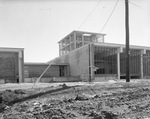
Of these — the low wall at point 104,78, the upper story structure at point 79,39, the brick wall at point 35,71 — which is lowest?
the low wall at point 104,78

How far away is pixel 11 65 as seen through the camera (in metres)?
28.1

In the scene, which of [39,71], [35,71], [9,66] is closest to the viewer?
[9,66]

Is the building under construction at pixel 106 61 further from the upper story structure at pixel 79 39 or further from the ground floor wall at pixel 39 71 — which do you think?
the upper story structure at pixel 79 39

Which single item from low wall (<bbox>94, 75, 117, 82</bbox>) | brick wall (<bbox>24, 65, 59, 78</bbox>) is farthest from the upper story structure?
low wall (<bbox>94, 75, 117, 82</bbox>)

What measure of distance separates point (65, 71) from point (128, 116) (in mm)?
37893

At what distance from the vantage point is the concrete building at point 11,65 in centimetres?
2773

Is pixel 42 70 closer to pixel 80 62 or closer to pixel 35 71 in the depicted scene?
pixel 35 71

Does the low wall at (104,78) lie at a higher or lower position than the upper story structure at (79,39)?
lower

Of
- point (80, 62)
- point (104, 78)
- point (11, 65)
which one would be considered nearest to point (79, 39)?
point (80, 62)

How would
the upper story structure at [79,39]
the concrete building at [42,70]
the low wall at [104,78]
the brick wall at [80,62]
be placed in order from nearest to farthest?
Result: 1. the low wall at [104,78]
2. the brick wall at [80,62]
3. the concrete building at [42,70]
4. the upper story structure at [79,39]

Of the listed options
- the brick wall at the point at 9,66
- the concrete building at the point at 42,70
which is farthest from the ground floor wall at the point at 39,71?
the brick wall at the point at 9,66

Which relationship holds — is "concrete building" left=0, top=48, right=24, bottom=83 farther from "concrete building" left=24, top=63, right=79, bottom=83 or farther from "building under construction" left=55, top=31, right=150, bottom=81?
"building under construction" left=55, top=31, right=150, bottom=81

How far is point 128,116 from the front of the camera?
445 centimetres

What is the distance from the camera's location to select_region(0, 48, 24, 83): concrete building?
2773 centimetres
